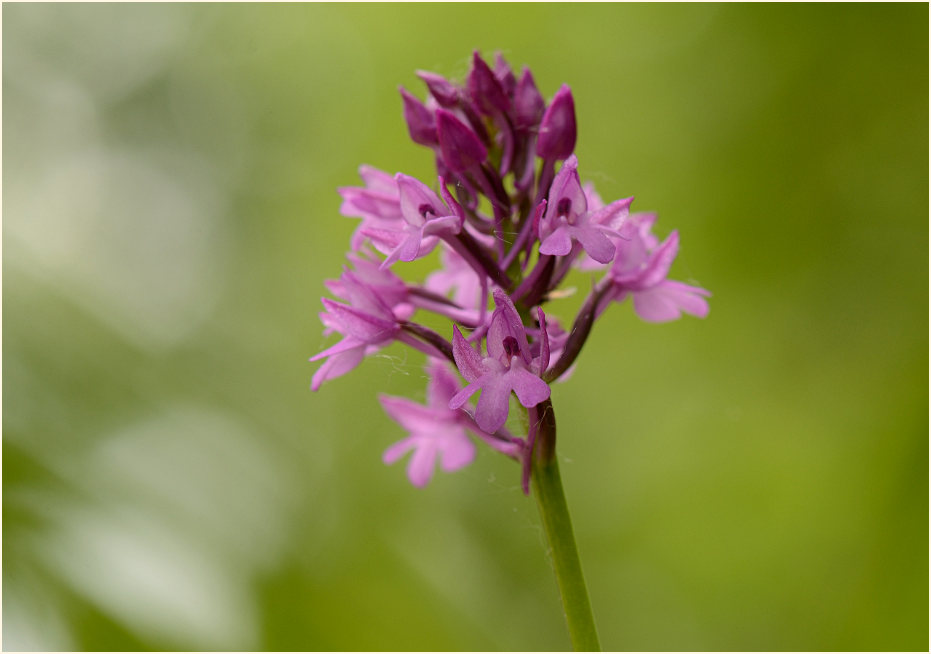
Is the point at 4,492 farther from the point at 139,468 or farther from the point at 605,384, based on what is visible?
the point at 605,384

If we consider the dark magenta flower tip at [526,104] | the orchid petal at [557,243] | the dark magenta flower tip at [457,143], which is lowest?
the orchid petal at [557,243]

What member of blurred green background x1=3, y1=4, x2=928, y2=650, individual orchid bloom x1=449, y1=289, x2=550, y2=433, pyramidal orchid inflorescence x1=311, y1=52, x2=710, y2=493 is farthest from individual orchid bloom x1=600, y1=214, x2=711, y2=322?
blurred green background x1=3, y1=4, x2=928, y2=650

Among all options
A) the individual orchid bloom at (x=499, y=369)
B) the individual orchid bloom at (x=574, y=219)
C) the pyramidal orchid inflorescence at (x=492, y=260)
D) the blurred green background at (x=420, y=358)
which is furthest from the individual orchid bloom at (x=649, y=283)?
the blurred green background at (x=420, y=358)

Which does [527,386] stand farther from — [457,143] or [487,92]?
[487,92]

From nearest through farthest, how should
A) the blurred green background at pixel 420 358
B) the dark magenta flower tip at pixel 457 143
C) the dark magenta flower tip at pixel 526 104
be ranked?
the dark magenta flower tip at pixel 457 143, the dark magenta flower tip at pixel 526 104, the blurred green background at pixel 420 358

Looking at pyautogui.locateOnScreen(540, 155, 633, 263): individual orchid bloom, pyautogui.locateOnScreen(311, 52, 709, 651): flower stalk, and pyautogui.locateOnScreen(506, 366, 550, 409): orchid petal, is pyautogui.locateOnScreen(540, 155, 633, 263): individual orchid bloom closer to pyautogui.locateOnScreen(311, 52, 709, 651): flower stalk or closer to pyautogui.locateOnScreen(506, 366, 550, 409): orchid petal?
pyautogui.locateOnScreen(311, 52, 709, 651): flower stalk

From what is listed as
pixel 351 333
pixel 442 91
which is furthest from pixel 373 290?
pixel 442 91

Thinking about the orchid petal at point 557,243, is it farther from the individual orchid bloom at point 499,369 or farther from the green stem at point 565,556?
the green stem at point 565,556
